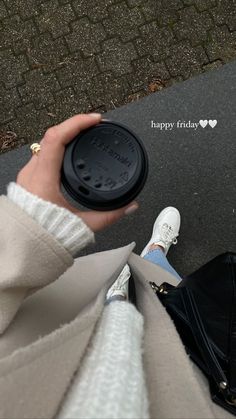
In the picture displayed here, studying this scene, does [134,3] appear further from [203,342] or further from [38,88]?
[203,342]


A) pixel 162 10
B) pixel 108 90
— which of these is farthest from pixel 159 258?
pixel 162 10

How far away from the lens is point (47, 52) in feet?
7.24

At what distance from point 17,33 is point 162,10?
699 mm

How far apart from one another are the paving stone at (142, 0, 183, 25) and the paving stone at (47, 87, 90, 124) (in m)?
0.48

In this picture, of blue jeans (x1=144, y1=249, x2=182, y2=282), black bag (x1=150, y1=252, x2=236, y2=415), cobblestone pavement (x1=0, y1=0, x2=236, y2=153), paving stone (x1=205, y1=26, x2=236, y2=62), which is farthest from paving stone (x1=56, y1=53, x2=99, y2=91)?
black bag (x1=150, y1=252, x2=236, y2=415)

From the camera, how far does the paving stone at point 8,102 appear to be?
2.19 m

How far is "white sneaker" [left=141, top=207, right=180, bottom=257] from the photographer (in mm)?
1827

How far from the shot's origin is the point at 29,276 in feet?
2.65

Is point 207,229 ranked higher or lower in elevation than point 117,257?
lower

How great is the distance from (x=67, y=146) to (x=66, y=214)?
13cm

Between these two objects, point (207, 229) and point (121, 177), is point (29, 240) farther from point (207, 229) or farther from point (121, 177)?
point (207, 229)

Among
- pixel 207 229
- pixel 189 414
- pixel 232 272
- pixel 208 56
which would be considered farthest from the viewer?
pixel 208 56

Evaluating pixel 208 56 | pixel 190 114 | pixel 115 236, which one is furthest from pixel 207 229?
pixel 208 56

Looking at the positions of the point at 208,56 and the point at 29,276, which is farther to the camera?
the point at 208,56
